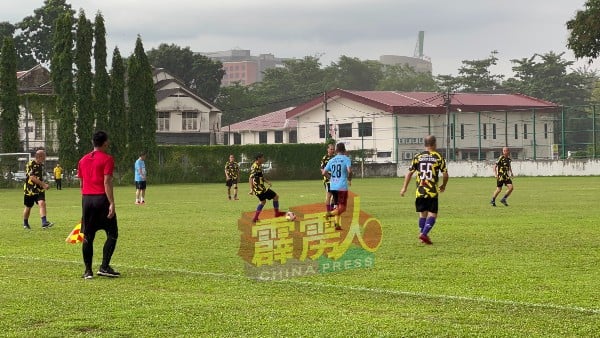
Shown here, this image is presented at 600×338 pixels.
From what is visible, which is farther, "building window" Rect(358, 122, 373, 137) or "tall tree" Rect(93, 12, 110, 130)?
"building window" Rect(358, 122, 373, 137)

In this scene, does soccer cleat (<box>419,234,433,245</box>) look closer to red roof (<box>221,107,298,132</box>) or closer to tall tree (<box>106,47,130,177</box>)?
tall tree (<box>106,47,130,177</box>)

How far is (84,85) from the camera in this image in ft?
215

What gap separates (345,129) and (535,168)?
27081 mm

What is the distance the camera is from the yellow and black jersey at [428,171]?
16.7 meters

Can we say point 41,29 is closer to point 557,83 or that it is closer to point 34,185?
point 557,83

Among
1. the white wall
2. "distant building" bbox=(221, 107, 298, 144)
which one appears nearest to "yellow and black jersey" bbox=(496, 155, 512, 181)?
the white wall

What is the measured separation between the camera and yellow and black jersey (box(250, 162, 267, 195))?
2256cm

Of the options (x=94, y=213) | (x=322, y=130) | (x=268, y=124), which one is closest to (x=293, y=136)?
(x=268, y=124)

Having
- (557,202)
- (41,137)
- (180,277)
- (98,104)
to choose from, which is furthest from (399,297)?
(41,137)

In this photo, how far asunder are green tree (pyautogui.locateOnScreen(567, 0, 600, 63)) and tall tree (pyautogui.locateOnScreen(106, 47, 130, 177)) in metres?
31.0

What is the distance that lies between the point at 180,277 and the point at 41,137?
200 feet

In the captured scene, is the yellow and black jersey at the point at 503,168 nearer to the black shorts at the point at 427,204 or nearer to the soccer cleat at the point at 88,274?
the black shorts at the point at 427,204

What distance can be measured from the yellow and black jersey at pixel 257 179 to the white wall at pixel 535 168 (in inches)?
1681

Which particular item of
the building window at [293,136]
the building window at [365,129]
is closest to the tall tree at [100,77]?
the building window at [365,129]
